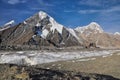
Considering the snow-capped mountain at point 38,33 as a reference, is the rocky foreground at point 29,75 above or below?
below

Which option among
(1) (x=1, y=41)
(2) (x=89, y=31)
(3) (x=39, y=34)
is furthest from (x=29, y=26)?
(2) (x=89, y=31)

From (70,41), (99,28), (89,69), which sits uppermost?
(99,28)

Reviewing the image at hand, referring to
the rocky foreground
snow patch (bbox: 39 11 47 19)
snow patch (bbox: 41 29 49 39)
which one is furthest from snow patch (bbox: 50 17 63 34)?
the rocky foreground

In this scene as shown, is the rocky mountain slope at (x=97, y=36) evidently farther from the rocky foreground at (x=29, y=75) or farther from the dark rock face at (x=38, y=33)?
the rocky foreground at (x=29, y=75)

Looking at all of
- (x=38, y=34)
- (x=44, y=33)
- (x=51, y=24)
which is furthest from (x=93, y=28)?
(x=38, y=34)

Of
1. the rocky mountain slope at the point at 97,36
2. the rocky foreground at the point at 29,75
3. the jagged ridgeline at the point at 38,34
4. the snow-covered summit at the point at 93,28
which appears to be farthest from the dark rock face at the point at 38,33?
the snow-covered summit at the point at 93,28

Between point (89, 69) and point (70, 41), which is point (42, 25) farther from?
point (89, 69)

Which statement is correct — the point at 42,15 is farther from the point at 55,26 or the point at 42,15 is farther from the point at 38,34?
the point at 38,34

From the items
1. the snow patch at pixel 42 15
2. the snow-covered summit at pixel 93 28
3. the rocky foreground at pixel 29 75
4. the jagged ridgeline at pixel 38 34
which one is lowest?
the rocky foreground at pixel 29 75

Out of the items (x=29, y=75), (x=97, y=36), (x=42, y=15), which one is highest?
(x=42, y=15)
